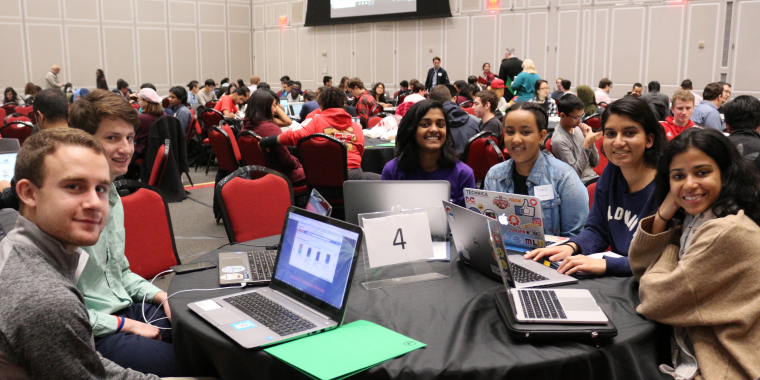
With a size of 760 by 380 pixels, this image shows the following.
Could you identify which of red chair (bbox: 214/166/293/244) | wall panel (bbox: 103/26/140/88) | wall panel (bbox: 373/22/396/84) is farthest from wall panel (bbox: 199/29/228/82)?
red chair (bbox: 214/166/293/244)

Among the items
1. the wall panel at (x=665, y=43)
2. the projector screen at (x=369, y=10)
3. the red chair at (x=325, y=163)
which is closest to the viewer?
the red chair at (x=325, y=163)

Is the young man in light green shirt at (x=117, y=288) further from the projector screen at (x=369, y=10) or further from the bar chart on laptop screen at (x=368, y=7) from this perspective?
the bar chart on laptop screen at (x=368, y=7)

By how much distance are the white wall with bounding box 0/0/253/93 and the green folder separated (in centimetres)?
1719

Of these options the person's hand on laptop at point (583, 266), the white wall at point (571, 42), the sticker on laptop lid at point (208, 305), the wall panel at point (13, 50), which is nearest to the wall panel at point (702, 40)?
the white wall at point (571, 42)

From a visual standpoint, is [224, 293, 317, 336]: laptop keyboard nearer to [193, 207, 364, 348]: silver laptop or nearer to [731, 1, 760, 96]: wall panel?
[193, 207, 364, 348]: silver laptop

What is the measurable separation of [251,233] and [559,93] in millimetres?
8876

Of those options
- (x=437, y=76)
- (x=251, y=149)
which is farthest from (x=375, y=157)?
(x=437, y=76)

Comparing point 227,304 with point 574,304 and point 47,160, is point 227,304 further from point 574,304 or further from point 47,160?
point 574,304

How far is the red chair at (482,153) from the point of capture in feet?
14.2

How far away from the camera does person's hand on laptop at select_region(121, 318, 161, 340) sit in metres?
1.88

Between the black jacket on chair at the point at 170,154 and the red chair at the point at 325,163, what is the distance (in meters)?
2.26

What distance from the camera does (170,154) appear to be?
6.02m

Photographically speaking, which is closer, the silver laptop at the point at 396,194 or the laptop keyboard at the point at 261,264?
the laptop keyboard at the point at 261,264

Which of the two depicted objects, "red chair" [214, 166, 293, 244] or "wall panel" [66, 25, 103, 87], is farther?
"wall panel" [66, 25, 103, 87]
